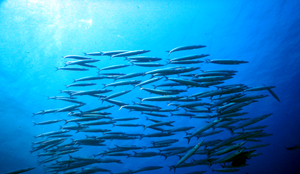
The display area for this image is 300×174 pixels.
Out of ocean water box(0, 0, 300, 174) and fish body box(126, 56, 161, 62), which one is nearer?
fish body box(126, 56, 161, 62)

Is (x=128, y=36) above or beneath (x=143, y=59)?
above

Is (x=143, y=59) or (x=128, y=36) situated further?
(x=128, y=36)

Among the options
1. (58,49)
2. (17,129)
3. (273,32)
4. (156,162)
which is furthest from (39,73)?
(156,162)

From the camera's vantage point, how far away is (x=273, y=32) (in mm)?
12617

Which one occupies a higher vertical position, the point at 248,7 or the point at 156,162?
the point at 248,7

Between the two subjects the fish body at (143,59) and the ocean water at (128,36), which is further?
the ocean water at (128,36)

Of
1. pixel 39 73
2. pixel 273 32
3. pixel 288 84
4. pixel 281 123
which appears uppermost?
pixel 39 73

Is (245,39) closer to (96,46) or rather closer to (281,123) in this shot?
(96,46)

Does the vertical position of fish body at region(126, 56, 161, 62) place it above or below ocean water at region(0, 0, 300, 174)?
below

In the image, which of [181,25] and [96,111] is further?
[181,25]

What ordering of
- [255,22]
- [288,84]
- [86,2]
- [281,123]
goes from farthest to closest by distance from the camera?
1. [281,123]
2. [288,84]
3. [255,22]
4. [86,2]

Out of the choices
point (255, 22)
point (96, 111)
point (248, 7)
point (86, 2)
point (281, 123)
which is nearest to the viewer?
point (96, 111)

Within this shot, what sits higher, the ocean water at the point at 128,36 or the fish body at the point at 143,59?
the ocean water at the point at 128,36

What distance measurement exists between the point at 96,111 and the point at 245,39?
11.2 metres
